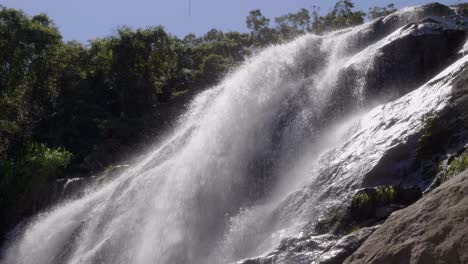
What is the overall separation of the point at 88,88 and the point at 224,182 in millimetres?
17660

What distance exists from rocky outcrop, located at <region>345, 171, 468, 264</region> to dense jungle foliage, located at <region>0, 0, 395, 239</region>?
1832 cm

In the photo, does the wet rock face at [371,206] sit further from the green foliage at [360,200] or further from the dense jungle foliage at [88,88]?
the dense jungle foliage at [88,88]

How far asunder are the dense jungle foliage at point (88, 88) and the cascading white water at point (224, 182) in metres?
7.35

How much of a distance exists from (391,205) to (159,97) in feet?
78.2

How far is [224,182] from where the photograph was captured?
46.2ft

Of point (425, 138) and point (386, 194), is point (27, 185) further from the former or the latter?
point (386, 194)

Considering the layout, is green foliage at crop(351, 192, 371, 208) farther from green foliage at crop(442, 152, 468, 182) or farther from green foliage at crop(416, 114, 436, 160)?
green foliage at crop(416, 114, 436, 160)

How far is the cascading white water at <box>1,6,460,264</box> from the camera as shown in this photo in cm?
1237

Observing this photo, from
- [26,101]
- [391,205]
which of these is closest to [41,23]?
[26,101]

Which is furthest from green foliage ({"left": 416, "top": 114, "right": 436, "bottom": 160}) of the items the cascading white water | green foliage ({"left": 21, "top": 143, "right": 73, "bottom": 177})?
green foliage ({"left": 21, "top": 143, "right": 73, "bottom": 177})

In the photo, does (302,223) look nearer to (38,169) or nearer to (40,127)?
(38,169)

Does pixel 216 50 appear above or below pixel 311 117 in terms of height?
above

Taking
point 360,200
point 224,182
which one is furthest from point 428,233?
point 224,182

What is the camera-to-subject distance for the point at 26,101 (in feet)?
96.1
